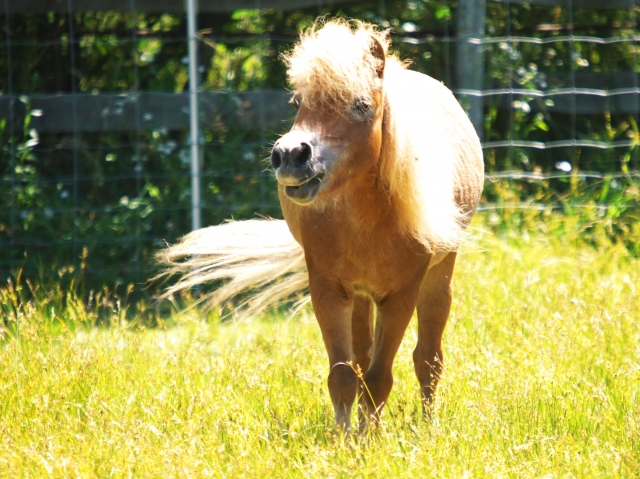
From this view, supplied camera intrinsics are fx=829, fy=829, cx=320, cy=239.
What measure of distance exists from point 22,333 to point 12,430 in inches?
29.8

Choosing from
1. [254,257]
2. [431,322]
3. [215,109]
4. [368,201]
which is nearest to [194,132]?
[215,109]

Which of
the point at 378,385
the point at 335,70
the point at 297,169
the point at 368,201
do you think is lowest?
the point at 378,385

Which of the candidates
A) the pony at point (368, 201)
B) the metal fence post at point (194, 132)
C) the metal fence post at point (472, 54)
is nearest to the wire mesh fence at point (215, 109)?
the metal fence post at point (472, 54)

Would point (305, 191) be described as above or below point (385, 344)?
above

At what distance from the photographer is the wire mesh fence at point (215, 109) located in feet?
19.8

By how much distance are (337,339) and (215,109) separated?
3.47 meters

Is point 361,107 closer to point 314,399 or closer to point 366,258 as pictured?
point 366,258

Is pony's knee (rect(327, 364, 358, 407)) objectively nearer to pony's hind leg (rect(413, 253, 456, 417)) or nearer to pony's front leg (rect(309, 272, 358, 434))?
pony's front leg (rect(309, 272, 358, 434))

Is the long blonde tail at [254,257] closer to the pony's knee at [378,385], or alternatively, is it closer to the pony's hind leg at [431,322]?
the pony's hind leg at [431,322]

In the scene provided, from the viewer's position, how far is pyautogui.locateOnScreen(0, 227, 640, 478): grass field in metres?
2.72

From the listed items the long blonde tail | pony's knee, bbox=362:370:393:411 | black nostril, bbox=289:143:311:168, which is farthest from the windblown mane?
the long blonde tail

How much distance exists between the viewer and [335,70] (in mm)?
2791

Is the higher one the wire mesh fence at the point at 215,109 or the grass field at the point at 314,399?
the wire mesh fence at the point at 215,109

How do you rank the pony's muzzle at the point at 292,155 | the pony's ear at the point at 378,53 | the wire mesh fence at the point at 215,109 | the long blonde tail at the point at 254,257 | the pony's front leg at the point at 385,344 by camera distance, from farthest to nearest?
1. the wire mesh fence at the point at 215,109
2. the long blonde tail at the point at 254,257
3. the pony's front leg at the point at 385,344
4. the pony's ear at the point at 378,53
5. the pony's muzzle at the point at 292,155
